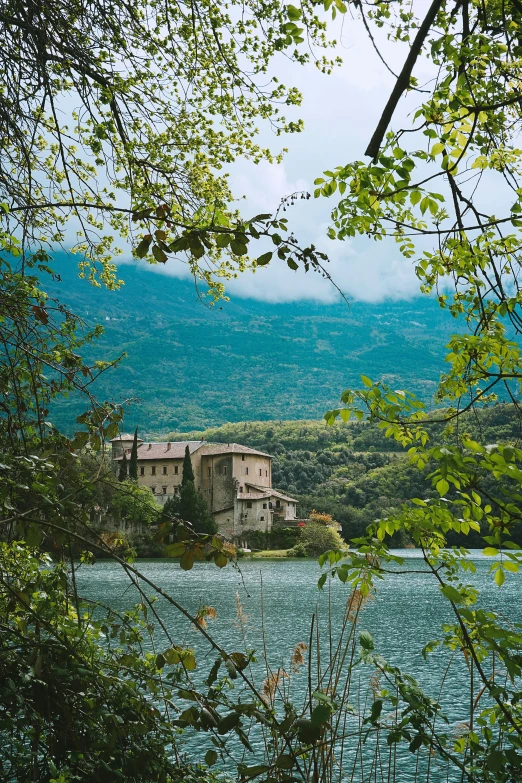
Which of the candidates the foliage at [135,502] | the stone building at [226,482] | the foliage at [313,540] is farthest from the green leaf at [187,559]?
the stone building at [226,482]

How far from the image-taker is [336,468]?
72438mm

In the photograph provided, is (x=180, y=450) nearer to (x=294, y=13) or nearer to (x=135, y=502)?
(x=135, y=502)

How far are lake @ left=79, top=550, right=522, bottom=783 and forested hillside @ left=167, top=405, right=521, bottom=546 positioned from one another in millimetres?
11597

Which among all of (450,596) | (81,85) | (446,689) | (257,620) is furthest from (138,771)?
(257,620)

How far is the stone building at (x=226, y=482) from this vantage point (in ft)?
167

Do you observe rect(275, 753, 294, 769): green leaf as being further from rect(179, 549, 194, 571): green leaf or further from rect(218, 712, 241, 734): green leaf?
rect(179, 549, 194, 571): green leaf

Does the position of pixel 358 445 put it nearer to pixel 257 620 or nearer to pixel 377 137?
pixel 257 620

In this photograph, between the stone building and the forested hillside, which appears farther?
the forested hillside

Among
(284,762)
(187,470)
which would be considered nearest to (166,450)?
(187,470)

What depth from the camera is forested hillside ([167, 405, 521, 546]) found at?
5395 cm

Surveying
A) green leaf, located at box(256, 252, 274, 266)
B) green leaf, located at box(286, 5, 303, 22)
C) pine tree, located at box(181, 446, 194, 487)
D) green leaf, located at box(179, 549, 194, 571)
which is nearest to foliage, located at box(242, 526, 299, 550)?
pine tree, located at box(181, 446, 194, 487)

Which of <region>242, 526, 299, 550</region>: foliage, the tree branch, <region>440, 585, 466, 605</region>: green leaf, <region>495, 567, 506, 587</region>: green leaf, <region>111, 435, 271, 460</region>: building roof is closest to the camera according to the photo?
<region>440, 585, 466, 605</region>: green leaf

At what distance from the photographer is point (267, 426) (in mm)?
100500

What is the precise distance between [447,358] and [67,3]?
9.30 feet
